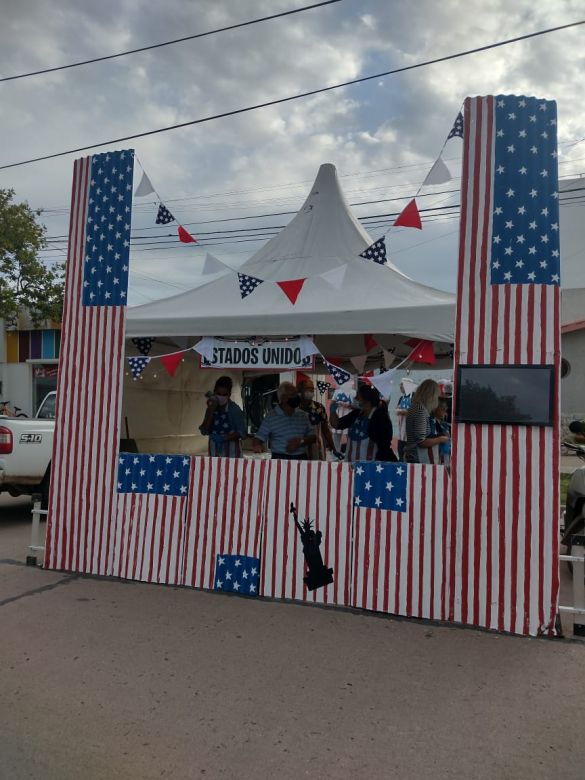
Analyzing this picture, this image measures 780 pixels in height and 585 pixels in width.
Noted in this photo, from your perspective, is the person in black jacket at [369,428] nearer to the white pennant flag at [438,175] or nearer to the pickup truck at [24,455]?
the white pennant flag at [438,175]

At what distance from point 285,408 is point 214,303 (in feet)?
4.54

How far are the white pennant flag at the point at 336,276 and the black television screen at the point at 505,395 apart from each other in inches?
87.2

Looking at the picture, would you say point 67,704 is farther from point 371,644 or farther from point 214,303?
point 214,303

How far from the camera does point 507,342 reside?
5.07 meters

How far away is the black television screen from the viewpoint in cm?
495

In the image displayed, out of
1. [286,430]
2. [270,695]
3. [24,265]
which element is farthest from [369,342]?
[24,265]

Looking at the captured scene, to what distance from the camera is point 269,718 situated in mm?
3549

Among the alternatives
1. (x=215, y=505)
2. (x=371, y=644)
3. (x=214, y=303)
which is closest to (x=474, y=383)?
(x=371, y=644)

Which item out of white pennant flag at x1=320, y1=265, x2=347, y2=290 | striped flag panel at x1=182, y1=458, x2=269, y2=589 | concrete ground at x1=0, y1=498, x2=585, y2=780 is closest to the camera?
concrete ground at x1=0, y1=498, x2=585, y2=780

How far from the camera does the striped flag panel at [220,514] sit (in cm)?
577

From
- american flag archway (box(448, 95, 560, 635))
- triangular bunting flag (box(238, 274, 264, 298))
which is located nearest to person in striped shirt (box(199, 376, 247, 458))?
triangular bunting flag (box(238, 274, 264, 298))

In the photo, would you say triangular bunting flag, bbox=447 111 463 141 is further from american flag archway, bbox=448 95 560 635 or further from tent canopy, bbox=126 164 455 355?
tent canopy, bbox=126 164 455 355

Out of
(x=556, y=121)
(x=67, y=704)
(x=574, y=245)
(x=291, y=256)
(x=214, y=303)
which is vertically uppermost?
(x=574, y=245)

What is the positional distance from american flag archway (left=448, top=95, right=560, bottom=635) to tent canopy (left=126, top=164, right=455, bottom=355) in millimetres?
1064
